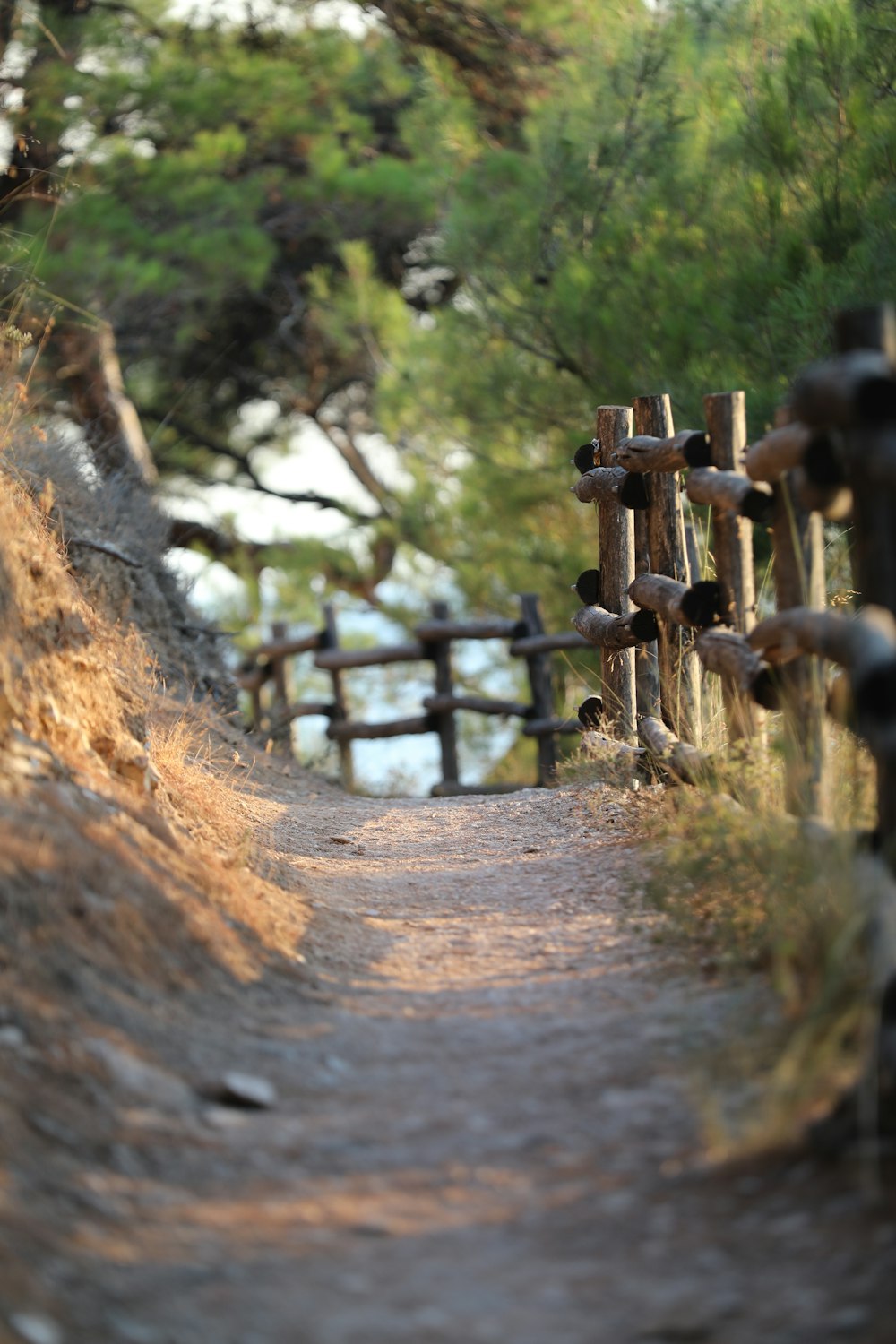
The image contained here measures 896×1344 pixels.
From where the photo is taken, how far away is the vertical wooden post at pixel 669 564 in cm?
561

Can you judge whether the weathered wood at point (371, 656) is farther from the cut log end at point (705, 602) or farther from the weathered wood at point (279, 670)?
the cut log end at point (705, 602)

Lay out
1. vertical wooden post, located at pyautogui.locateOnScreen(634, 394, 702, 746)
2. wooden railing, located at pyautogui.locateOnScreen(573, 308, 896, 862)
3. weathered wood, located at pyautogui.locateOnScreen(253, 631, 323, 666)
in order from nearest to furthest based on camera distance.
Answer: wooden railing, located at pyautogui.locateOnScreen(573, 308, 896, 862), vertical wooden post, located at pyautogui.locateOnScreen(634, 394, 702, 746), weathered wood, located at pyautogui.locateOnScreen(253, 631, 323, 666)

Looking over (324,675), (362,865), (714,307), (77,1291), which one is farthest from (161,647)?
(324,675)

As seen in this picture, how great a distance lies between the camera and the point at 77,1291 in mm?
2172

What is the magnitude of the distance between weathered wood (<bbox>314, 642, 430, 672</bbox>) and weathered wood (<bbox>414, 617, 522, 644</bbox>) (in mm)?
263

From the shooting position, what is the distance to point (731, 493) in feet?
14.1

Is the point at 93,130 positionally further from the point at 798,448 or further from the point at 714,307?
the point at 798,448

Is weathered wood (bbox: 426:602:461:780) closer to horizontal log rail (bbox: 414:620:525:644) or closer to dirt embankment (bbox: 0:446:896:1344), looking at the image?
horizontal log rail (bbox: 414:620:525:644)

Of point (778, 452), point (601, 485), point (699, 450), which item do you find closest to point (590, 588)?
point (601, 485)

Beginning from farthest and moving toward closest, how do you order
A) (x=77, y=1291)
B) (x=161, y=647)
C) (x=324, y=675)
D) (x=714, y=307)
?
(x=324, y=675) → (x=714, y=307) → (x=161, y=647) → (x=77, y=1291)

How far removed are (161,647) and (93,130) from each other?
18.1ft

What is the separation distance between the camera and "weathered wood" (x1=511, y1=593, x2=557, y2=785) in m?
11.4

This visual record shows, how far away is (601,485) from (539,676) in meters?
5.17

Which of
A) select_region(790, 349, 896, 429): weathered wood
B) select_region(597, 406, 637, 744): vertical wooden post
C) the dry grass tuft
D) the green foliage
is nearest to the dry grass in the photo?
the dry grass tuft
